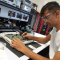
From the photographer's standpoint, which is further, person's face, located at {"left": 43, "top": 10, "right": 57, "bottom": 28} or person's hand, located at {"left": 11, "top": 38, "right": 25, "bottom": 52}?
person's face, located at {"left": 43, "top": 10, "right": 57, "bottom": 28}

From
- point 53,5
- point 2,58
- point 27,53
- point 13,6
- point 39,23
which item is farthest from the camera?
point 39,23

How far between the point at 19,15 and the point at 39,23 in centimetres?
222

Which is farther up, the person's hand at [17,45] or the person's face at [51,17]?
the person's face at [51,17]

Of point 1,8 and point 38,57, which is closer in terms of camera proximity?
point 38,57

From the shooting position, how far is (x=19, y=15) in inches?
58.6

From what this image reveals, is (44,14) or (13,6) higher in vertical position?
(13,6)

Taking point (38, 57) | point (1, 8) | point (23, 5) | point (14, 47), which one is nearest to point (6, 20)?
point (1, 8)

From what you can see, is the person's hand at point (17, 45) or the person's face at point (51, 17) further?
the person's face at point (51, 17)

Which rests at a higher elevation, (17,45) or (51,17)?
(51,17)

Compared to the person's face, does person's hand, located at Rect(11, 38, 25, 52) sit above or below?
below

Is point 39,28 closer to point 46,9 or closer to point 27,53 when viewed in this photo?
point 46,9

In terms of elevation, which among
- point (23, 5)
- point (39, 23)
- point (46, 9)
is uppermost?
point (23, 5)

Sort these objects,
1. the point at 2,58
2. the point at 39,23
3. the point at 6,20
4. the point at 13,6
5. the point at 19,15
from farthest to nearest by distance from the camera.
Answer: the point at 39,23
the point at 19,15
the point at 6,20
the point at 13,6
the point at 2,58

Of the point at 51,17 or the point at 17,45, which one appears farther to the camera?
the point at 51,17
